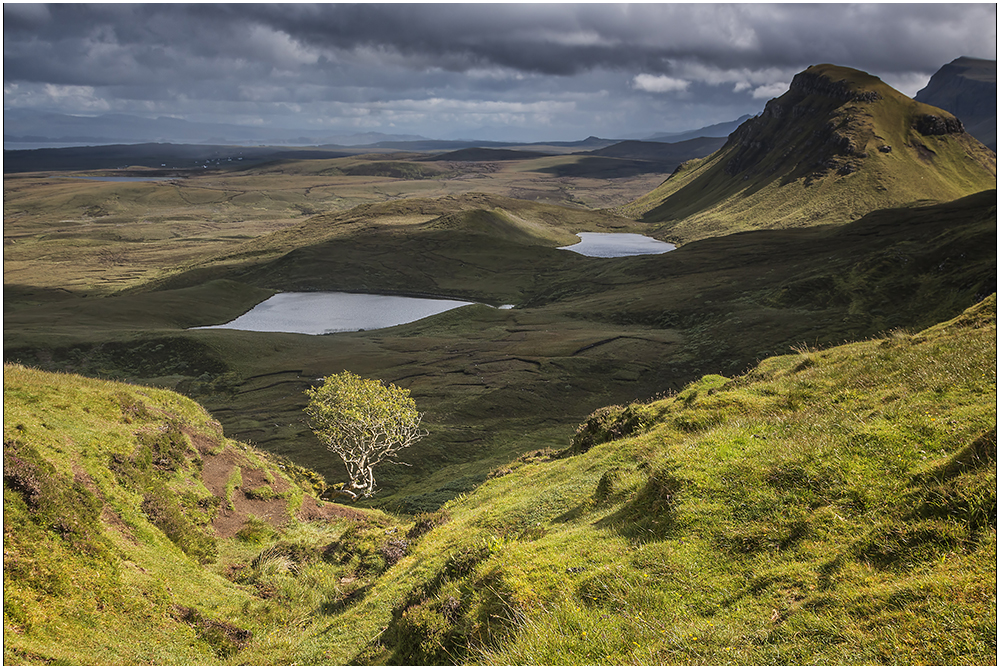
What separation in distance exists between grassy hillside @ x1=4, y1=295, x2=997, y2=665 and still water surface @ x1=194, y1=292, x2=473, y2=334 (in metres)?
113

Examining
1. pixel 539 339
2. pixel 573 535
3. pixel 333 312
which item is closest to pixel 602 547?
pixel 573 535

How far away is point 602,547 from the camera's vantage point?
11.6 meters

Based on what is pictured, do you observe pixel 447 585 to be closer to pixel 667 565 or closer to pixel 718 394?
pixel 667 565

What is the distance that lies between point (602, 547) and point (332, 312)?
14637 centimetres

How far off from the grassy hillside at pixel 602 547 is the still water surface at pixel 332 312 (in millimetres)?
112739

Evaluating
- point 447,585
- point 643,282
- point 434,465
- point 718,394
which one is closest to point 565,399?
point 434,465

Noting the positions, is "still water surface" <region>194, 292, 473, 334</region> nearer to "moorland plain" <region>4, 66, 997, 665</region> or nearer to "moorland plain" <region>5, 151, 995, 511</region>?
"moorland plain" <region>5, 151, 995, 511</region>

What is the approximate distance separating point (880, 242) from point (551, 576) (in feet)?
420

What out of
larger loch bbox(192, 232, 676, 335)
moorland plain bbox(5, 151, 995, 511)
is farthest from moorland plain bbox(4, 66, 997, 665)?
larger loch bbox(192, 232, 676, 335)

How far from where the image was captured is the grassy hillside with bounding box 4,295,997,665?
322 inches

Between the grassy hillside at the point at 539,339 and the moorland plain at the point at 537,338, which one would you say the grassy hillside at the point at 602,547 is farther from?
the moorland plain at the point at 537,338

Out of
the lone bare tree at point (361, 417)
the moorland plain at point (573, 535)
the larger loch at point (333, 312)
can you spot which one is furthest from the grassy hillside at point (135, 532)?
the larger loch at point (333, 312)

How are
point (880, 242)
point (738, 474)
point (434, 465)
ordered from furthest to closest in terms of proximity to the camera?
point (880, 242), point (434, 465), point (738, 474)

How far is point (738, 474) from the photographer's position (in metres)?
12.1
